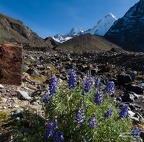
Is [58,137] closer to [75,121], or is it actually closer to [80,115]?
[80,115]

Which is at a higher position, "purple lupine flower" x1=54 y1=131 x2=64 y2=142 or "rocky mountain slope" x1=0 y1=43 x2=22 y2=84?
"rocky mountain slope" x1=0 y1=43 x2=22 y2=84

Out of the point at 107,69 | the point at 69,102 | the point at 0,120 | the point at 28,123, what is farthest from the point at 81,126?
the point at 107,69

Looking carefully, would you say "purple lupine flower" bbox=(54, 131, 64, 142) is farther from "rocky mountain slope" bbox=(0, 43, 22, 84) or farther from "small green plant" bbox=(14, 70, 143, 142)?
"rocky mountain slope" bbox=(0, 43, 22, 84)

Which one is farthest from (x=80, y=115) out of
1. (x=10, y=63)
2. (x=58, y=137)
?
(x=10, y=63)

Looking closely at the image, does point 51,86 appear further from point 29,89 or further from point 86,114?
point 29,89

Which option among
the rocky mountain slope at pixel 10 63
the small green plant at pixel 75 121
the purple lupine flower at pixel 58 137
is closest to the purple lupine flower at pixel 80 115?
the small green plant at pixel 75 121

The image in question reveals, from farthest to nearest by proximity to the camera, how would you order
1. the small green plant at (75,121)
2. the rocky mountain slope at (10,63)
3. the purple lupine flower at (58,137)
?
the rocky mountain slope at (10,63)
the small green plant at (75,121)
the purple lupine flower at (58,137)

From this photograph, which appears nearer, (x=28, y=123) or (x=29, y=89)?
(x=28, y=123)

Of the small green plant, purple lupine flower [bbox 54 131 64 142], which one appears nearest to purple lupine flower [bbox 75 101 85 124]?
the small green plant

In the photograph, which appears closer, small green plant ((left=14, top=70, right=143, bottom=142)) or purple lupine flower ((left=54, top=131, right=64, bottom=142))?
purple lupine flower ((left=54, top=131, right=64, bottom=142))

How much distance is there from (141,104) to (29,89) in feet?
27.8

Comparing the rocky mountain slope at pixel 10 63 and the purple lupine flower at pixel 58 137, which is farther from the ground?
the rocky mountain slope at pixel 10 63

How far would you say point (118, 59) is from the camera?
50469 millimetres

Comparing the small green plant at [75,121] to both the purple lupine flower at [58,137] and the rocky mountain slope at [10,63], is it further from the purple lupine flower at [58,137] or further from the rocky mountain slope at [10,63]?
the rocky mountain slope at [10,63]
